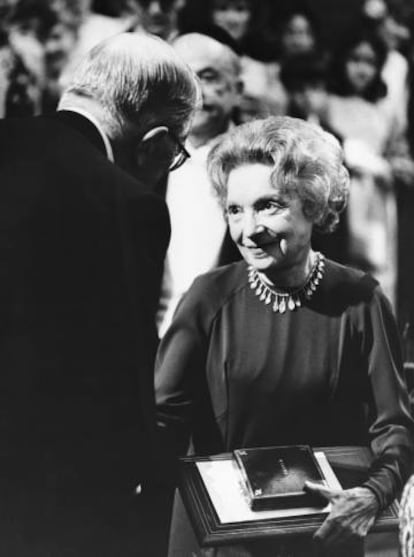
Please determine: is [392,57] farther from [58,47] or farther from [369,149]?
[58,47]

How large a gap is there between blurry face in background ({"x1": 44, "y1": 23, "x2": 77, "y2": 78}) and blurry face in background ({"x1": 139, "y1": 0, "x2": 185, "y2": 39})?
0.25 metres

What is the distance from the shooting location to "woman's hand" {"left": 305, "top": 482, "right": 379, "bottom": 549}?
103 inches

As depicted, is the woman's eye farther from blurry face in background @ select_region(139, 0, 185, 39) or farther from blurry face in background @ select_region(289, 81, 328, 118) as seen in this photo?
blurry face in background @ select_region(139, 0, 185, 39)

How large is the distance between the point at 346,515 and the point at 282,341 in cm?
58

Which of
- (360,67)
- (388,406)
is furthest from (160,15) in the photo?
(388,406)

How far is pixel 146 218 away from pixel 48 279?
1.08ft

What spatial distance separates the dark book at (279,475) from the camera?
2553 mm

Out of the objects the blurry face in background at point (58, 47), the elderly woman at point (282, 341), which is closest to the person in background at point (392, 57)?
the elderly woman at point (282, 341)

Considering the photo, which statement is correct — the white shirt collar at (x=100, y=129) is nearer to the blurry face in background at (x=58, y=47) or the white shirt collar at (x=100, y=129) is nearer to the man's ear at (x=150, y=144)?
the man's ear at (x=150, y=144)

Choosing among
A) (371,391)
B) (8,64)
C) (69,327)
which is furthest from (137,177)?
(371,391)

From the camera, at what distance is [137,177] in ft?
7.98

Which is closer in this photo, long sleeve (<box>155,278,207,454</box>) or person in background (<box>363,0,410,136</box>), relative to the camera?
long sleeve (<box>155,278,207,454</box>)

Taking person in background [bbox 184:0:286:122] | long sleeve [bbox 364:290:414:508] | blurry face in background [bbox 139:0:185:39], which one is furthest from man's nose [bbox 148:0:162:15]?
long sleeve [bbox 364:290:414:508]

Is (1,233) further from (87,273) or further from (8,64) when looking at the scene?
(8,64)
